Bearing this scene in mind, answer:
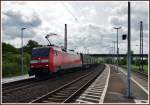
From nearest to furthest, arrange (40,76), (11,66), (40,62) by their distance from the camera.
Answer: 1. (40,62)
2. (40,76)
3. (11,66)

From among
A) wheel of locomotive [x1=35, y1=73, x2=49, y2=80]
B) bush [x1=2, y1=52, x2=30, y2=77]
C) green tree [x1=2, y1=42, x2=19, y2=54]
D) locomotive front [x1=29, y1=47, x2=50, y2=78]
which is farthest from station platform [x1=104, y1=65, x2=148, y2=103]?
green tree [x1=2, y1=42, x2=19, y2=54]

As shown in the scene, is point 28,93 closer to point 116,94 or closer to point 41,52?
point 116,94

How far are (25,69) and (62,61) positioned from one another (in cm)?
1743

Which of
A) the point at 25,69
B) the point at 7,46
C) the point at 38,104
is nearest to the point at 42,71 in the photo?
the point at 38,104

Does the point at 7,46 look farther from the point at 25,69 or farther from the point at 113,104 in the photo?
the point at 113,104

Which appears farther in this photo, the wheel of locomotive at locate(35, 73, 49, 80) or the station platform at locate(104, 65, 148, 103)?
the wheel of locomotive at locate(35, 73, 49, 80)

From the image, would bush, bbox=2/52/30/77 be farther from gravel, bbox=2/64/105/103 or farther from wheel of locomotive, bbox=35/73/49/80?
gravel, bbox=2/64/105/103

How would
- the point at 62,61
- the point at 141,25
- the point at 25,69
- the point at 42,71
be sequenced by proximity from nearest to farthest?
the point at 42,71 → the point at 62,61 → the point at 25,69 → the point at 141,25

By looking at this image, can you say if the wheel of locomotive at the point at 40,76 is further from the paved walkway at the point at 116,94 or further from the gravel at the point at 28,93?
the paved walkway at the point at 116,94

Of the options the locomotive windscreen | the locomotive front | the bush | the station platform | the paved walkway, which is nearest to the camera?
the paved walkway

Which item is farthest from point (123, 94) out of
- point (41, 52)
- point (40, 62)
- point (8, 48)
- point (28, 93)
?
point (8, 48)

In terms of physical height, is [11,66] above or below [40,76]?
above

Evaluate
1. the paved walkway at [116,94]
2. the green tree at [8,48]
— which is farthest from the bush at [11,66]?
the green tree at [8,48]

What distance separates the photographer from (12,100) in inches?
754
